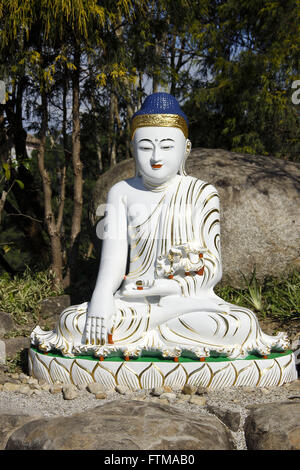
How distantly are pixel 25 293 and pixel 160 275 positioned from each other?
211 centimetres

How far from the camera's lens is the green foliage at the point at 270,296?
4.77 metres

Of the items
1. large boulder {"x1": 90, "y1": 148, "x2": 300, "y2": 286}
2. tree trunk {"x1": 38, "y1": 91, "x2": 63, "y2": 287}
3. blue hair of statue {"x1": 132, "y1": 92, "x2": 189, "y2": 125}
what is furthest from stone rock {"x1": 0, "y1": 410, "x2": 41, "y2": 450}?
tree trunk {"x1": 38, "y1": 91, "x2": 63, "y2": 287}

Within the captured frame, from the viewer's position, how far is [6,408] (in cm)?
306

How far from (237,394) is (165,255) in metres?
1.16

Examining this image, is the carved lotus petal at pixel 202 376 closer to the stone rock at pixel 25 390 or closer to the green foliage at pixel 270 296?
the stone rock at pixel 25 390

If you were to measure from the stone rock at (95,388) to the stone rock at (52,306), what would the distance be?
6.08 feet

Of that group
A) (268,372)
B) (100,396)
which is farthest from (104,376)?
(268,372)

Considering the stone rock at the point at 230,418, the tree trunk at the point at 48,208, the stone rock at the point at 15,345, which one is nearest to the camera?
the stone rock at the point at 230,418

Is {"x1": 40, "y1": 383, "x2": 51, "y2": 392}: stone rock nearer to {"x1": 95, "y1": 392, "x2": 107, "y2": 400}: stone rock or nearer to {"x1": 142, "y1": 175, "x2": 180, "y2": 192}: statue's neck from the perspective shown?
{"x1": 95, "y1": 392, "x2": 107, "y2": 400}: stone rock

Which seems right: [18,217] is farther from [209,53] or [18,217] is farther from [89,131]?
[209,53]

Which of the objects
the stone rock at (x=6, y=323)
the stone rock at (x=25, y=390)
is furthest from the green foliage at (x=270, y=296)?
the stone rock at (x=25, y=390)

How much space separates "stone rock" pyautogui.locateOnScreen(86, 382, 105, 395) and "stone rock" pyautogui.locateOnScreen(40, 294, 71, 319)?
6.08 ft

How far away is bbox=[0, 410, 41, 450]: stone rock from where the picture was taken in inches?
103
